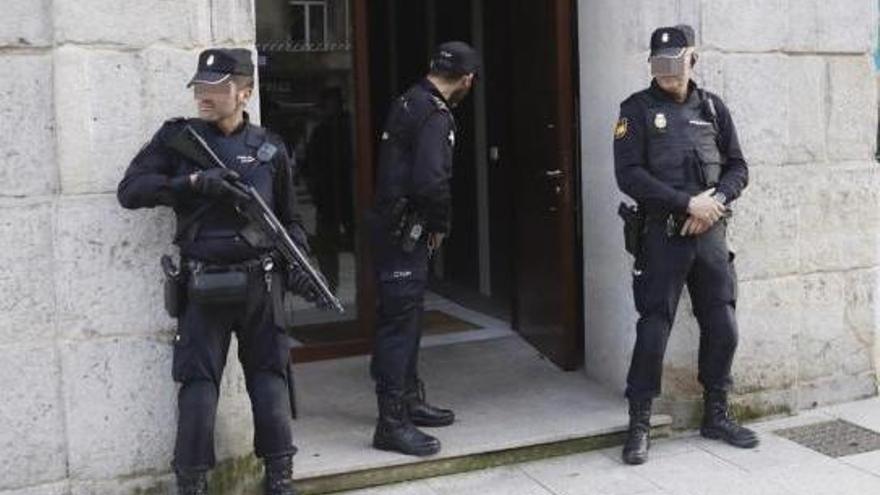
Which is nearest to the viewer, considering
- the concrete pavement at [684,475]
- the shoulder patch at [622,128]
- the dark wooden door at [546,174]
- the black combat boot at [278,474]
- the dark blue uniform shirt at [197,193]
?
the dark blue uniform shirt at [197,193]

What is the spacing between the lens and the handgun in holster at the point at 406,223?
15.9ft

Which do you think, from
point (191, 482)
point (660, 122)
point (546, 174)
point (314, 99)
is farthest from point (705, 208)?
point (314, 99)

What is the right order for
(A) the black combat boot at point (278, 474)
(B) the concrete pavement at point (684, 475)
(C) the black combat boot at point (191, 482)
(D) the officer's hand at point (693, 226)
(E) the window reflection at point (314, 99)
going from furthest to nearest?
(E) the window reflection at point (314, 99) → (D) the officer's hand at point (693, 226) → (B) the concrete pavement at point (684, 475) → (A) the black combat boot at point (278, 474) → (C) the black combat boot at point (191, 482)

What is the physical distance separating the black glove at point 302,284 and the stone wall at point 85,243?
1.92 ft

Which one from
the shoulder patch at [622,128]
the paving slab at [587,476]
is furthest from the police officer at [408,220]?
the shoulder patch at [622,128]

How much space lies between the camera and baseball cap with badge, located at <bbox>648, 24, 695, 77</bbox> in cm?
487

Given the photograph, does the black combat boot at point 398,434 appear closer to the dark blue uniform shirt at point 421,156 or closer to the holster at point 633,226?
the dark blue uniform shirt at point 421,156

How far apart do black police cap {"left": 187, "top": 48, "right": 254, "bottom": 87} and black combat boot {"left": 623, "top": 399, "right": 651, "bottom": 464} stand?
7.92ft

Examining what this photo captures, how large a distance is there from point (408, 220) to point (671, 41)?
1.44 m

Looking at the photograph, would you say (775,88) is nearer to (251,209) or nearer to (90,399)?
(251,209)

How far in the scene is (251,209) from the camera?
13.0 ft

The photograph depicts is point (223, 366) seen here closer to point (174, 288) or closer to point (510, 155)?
point (174, 288)

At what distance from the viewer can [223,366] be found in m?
4.23

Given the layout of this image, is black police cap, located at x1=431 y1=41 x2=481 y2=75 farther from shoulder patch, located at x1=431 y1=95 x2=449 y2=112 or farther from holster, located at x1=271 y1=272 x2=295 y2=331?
holster, located at x1=271 y1=272 x2=295 y2=331
